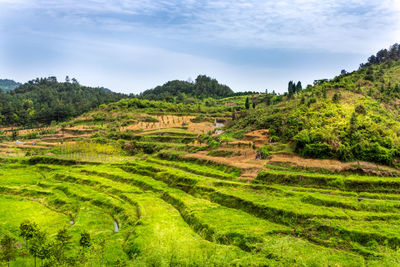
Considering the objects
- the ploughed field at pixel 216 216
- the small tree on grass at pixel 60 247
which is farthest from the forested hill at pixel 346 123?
the small tree on grass at pixel 60 247

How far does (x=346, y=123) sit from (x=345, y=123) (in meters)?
0.22

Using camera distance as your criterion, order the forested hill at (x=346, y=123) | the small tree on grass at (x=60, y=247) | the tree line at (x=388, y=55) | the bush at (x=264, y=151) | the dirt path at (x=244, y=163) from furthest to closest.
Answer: the tree line at (x=388, y=55) → the bush at (x=264, y=151) → the dirt path at (x=244, y=163) → the forested hill at (x=346, y=123) → the small tree on grass at (x=60, y=247)

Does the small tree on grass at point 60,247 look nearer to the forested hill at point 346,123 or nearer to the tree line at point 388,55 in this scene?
the forested hill at point 346,123

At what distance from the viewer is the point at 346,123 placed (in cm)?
4766

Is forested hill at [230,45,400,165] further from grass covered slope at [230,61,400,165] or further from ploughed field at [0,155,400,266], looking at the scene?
ploughed field at [0,155,400,266]

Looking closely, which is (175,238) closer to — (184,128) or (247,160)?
(247,160)

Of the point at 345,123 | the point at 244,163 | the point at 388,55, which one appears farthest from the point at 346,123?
the point at 388,55

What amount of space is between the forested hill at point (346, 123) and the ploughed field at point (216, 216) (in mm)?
6423

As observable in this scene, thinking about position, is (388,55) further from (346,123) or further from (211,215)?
(211,215)

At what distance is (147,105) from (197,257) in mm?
118585

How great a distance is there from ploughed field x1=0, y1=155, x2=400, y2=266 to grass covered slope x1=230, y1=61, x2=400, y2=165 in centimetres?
653

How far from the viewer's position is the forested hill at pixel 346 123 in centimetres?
4222

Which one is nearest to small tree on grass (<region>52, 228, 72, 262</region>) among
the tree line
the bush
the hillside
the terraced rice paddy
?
the hillside

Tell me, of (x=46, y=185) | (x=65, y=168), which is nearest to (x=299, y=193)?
(x=46, y=185)
